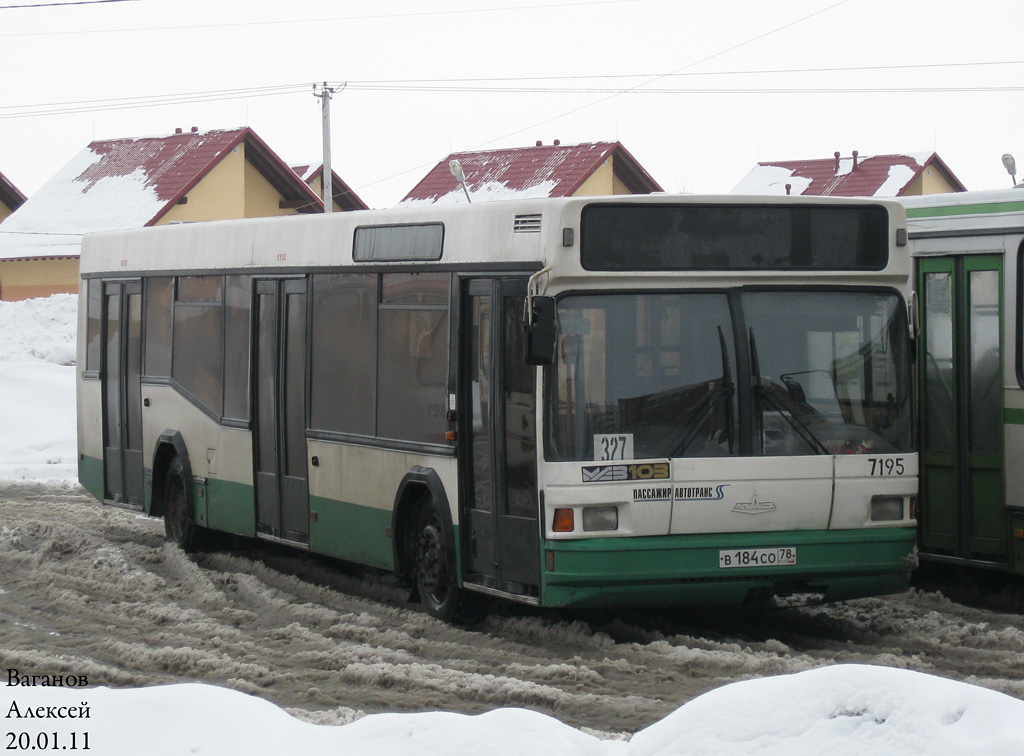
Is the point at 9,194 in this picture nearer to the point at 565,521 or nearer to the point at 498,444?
the point at 498,444

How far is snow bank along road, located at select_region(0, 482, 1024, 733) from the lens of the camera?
7660 mm

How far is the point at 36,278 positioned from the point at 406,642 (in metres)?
41.2

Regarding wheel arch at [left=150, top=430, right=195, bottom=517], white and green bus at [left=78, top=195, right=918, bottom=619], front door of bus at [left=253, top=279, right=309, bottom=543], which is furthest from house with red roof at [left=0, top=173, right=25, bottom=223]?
white and green bus at [left=78, top=195, right=918, bottom=619]

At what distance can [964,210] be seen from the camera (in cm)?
1077

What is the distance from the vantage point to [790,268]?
926 centimetres

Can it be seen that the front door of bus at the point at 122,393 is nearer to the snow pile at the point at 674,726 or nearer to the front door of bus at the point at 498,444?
the front door of bus at the point at 498,444

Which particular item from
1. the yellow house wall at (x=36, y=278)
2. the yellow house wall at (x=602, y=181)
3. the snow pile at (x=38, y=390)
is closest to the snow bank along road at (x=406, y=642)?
the snow pile at (x=38, y=390)

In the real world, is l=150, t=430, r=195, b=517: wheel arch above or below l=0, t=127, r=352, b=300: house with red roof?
below

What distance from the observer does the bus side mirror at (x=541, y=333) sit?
8.62 m

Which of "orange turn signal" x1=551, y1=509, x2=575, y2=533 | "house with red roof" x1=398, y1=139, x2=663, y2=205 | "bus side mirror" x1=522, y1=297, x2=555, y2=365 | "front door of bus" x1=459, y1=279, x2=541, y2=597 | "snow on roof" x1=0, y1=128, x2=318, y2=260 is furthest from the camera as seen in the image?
"house with red roof" x1=398, y1=139, x2=663, y2=205

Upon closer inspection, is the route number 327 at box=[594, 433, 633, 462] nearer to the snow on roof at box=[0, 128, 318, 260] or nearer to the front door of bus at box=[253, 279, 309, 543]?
the front door of bus at box=[253, 279, 309, 543]

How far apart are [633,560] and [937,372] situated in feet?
10.8

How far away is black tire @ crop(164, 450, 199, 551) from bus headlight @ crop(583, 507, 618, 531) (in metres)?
6.12

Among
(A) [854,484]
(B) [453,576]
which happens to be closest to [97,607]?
(B) [453,576]
